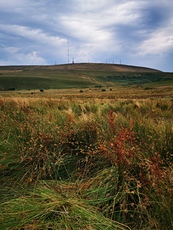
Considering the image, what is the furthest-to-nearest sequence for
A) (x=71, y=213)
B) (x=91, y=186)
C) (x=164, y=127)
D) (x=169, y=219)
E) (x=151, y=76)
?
(x=151, y=76)
(x=164, y=127)
(x=91, y=186)
(x=71, y=213)
(x=169, y=219)

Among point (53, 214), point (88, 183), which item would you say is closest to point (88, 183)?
point (88, 183)

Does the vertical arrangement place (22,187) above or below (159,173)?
below

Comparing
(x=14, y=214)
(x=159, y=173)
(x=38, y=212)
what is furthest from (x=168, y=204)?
(x=14, y=214)

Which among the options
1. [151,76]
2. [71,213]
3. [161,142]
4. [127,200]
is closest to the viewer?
[71,213]

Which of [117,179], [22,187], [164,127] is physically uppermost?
[164,127]

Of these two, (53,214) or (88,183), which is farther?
(88,183)

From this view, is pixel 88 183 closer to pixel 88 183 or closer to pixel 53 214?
pixel 88 183

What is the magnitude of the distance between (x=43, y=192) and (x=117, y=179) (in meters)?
0.95

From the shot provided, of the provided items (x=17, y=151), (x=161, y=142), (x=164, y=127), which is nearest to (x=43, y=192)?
(x=17, y=151)

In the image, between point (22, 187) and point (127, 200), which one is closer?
point (127, 200)

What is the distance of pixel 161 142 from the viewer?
3.56 metres

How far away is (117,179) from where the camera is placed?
2.78m

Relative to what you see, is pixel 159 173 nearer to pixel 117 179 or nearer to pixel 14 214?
pixel 117 179

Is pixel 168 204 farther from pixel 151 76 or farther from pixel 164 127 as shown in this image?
pixel 151 76
